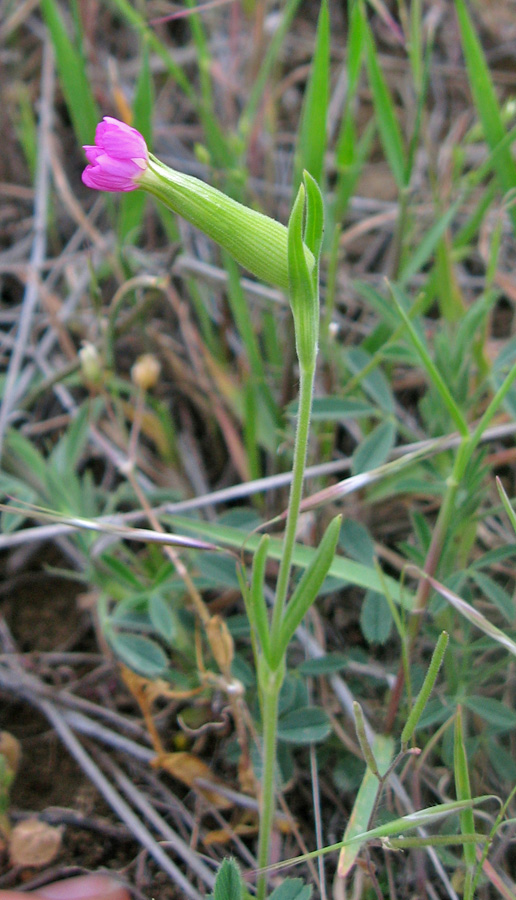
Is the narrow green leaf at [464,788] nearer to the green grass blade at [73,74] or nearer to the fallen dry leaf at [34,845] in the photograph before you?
the fallen dry leaf at [34,845]

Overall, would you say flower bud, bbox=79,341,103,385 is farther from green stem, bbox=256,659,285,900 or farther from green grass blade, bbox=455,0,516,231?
green grass blade, bbox=455,0,516,231

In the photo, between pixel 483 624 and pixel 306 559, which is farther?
pixel 306 559

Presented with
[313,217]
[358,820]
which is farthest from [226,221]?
[358,820]

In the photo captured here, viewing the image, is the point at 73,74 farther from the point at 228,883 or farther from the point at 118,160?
the point at 228,883

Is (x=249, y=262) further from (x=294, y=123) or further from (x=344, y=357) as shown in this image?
(x=294, y=123)

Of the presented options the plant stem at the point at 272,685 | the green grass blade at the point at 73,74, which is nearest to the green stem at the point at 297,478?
the plant stem at the point at 272,685
